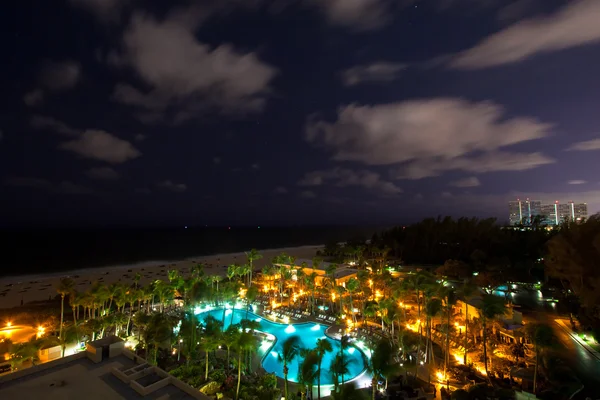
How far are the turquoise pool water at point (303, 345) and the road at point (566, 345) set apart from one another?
10.8m

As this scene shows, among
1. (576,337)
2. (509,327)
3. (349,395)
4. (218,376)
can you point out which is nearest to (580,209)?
(576,337)

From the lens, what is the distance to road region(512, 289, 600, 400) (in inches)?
611

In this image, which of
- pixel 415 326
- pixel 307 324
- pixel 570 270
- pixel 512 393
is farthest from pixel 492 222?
pixel 512 393

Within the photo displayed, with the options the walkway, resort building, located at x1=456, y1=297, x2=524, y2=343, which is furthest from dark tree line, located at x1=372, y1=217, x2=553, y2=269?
resort building, located at x1=456, y1=297, x2=524, y2=343

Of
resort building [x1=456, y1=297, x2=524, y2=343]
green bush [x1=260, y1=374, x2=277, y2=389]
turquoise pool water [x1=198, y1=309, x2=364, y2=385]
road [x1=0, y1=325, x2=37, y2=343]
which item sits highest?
resort building [x1=456, y1=297, x2=524, y2=343]

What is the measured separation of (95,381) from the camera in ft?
39.0

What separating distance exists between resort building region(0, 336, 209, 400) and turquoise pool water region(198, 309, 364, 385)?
29.7ft

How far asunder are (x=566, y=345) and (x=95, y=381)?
25.5 metres

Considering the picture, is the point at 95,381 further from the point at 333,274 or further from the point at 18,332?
the point at 333,274

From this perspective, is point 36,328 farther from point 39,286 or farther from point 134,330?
point 39,286

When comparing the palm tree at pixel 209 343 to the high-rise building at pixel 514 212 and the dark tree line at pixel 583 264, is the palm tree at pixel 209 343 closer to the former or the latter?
the dark tree line at pixel 583 264

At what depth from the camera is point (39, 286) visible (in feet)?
140

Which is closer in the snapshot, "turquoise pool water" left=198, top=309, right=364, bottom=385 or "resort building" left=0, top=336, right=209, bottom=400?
"resort building" left=0, top=336, right=209, bottom=400

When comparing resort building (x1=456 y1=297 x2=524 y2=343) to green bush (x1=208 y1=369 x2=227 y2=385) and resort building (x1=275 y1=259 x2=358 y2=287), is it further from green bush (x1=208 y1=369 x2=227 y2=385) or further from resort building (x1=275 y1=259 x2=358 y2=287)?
green bush (x1=208 y1=369 x2=227 y2=385)
